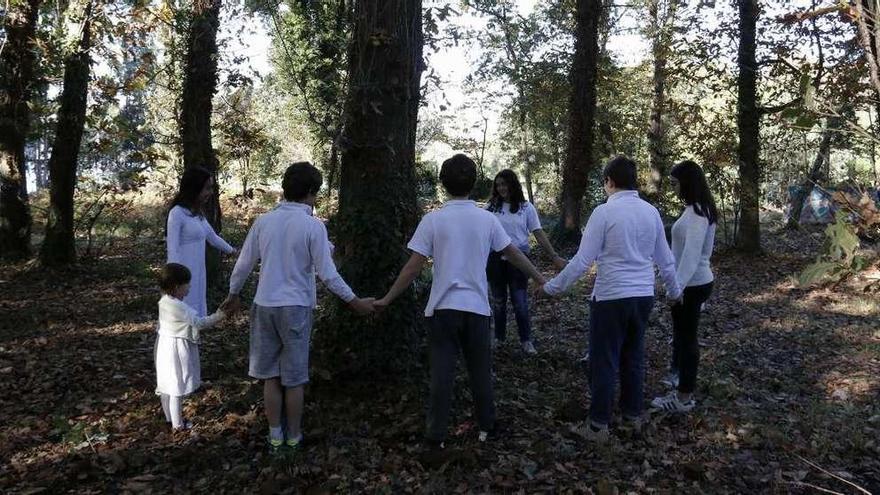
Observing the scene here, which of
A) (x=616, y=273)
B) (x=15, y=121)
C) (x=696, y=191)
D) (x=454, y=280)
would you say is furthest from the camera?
(x=15, y=121)

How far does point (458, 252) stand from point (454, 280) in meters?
0.19

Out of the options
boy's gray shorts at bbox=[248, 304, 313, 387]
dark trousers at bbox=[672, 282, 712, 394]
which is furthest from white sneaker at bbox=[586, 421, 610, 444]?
boy's gray shorts at bbox=[248, 304, 313, 387]

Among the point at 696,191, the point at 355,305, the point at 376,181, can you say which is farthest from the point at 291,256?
the point at 696,191

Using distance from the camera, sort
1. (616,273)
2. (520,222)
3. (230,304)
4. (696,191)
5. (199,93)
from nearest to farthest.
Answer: (616,273) < (230,304) < (696,191) < (520,222) < (199,93)

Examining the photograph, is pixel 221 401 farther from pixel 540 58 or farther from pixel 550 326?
pixel 540 58

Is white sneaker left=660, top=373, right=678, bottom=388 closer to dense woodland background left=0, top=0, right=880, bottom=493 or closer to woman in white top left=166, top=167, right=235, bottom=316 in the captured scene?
dense woodland background left=0, top=0, right=880, bottom=493

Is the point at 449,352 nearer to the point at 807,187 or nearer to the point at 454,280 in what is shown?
the point at 454,280

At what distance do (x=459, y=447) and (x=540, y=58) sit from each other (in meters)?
16.3

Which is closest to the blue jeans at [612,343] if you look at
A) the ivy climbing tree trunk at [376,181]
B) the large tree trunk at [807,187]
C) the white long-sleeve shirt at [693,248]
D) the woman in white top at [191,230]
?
the white long-sleeve shirt at [693,248]

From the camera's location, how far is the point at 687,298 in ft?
17.1

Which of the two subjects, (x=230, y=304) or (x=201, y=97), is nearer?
(x=230, y=304)

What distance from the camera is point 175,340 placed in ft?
16.1

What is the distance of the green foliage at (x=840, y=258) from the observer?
1801mm

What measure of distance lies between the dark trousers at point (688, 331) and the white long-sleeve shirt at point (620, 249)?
85 cm
